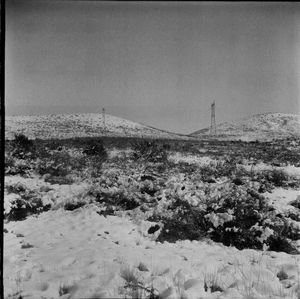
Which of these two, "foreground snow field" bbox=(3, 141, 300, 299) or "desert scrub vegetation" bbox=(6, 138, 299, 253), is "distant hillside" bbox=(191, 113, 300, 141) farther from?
"foreground snow field" bbox=(3, 141, 300, 299)

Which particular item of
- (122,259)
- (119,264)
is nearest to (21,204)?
(122,259)

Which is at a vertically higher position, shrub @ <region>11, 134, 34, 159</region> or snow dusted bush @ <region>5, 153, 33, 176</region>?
shrub @ <region>11, 134, 34, 159</region>

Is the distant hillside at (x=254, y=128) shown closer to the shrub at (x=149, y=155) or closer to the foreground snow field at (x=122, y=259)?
the shrub at (x=149, y=155)

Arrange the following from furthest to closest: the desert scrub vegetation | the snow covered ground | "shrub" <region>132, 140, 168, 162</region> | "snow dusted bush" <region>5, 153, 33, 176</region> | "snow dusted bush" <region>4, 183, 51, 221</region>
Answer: "shrub" <region>132, 140, 168, 162</region>
"snow dusted bush" <region>5, 153, 33, 176</region>
"snow dusted bush" <region>4, 183, 51, 221</region>
the desert scrub vegetation
the snow covered ground

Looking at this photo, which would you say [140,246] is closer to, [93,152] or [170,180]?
[170,180]

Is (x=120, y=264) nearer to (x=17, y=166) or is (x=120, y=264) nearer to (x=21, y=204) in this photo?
(x=21, y=204)

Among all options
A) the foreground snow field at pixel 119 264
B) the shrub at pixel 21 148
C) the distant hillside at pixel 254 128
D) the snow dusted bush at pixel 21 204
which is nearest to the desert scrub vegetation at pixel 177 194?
the snow dusted bush at pixel 21 204

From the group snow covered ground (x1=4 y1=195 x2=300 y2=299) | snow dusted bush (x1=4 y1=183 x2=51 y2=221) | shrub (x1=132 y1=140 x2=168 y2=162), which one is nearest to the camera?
→ snow covered ground (x1=4 y1=195 x2=300 y2=299)

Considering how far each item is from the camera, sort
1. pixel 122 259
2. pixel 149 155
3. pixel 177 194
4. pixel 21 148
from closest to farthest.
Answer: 1. pixel 122 259
2. pixel 177 194
3. pixel 21 148
4. pixel 149 155

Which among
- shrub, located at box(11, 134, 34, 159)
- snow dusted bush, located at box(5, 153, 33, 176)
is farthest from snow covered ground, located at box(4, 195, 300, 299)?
shrub, located at box(11, 134, 34, 159)

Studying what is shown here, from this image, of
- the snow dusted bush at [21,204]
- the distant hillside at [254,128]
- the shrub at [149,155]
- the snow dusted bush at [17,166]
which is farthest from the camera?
the distant hillside at [254,128]
